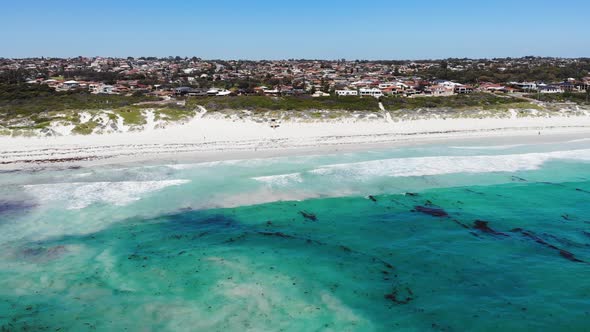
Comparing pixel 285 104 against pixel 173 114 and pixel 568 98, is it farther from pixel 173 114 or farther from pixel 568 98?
pixel 568 98

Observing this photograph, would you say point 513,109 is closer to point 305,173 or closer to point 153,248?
point 305,173

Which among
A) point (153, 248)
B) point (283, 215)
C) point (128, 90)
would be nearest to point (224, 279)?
point (153, 248)

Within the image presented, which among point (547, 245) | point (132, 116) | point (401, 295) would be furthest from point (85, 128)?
point (547, 245)

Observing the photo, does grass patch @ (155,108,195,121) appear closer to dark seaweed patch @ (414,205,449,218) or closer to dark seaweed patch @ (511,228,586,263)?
dark seaweed patch @ (414,205,449,218)

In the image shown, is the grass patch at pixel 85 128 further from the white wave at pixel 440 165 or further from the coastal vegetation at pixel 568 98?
the coastal vegetation at pixel 568 98

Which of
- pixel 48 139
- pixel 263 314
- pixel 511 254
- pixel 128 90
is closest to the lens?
pixel 263 314
